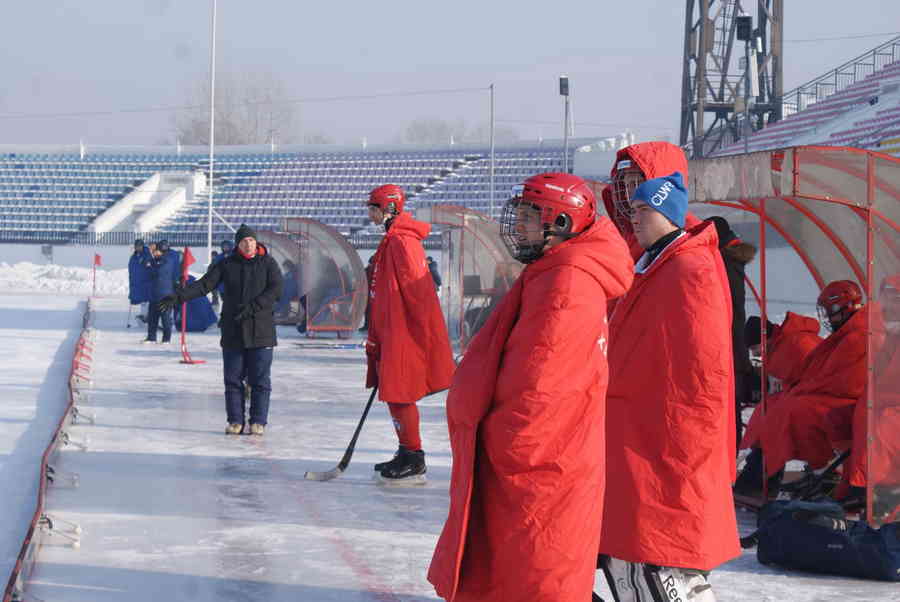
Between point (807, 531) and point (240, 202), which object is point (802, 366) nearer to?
point (807, 531)

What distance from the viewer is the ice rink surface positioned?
504 centimetres

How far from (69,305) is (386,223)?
2255cm

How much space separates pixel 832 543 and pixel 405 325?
8.86 ft

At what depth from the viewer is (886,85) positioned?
2923cm

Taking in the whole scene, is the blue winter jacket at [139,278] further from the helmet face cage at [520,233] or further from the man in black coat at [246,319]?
the helmet face cage at [520,233]

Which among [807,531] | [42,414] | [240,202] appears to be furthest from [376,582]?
[240,202]

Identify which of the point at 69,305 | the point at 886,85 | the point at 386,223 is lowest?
the point at 69,305

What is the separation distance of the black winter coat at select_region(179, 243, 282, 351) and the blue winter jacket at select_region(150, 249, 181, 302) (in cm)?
882

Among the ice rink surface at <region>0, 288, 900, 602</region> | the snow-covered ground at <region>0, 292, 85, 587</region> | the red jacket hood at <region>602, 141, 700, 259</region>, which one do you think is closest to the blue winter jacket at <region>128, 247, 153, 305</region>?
the snow-covered ground at <region>0, 292, 85, 587</region>

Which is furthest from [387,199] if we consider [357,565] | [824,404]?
[824,404]

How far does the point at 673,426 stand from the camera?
3195 mm

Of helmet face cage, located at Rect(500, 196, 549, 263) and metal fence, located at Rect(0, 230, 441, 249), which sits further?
metal fence, located at Rect(0, 230, 441, 249)

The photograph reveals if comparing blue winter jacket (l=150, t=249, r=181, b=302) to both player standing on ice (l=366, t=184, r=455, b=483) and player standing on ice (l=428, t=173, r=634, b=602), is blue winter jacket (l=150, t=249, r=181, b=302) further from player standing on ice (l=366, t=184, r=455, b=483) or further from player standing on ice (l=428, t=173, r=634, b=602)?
player standing on ice (l=428, t=173, r=634, b=602)

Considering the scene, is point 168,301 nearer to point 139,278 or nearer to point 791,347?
point 791,347
